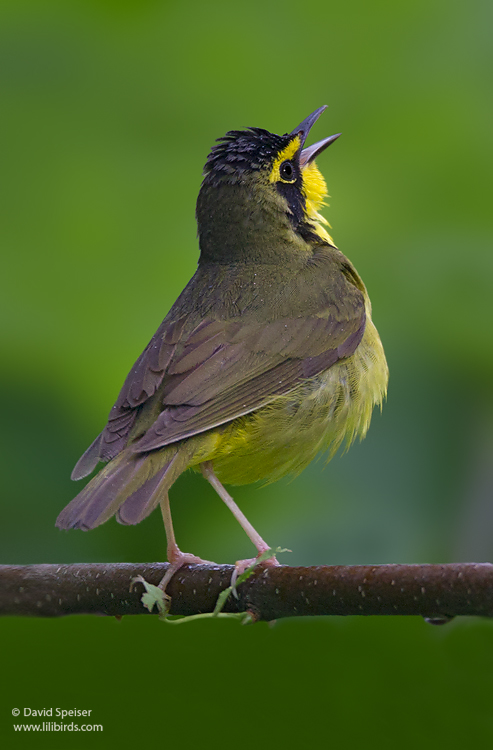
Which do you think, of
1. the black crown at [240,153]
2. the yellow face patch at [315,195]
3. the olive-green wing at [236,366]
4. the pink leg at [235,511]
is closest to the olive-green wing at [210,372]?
the olive-green wing at [236,366]

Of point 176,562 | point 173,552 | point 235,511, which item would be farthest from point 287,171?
point 176,562

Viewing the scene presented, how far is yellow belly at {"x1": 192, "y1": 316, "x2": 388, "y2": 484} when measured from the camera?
3.57 m

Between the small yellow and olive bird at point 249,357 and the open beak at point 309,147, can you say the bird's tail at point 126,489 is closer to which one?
the small yellow and olive bird at point 249,357

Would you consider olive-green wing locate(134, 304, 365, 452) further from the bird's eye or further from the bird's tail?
the bird's eye

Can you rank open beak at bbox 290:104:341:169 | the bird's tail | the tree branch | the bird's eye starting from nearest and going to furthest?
the tree branch
the bird's tail
the bird's eye
open beak at bbox 290:104:341:169

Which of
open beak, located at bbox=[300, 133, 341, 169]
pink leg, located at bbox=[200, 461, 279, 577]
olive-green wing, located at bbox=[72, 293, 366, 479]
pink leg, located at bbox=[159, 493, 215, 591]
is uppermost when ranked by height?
open beak, located at bbox=[300, 133, 341, 169]

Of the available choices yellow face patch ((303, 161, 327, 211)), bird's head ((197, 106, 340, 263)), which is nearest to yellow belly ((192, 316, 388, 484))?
Result: bird's head ((197, 106, 340, 263))

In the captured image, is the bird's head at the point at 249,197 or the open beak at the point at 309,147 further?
the open beak at the point at 309,147

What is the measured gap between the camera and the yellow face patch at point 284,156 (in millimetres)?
4223

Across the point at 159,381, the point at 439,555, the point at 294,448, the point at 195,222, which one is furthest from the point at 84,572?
the point at 195,222

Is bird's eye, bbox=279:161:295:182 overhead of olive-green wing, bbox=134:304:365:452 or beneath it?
overhead

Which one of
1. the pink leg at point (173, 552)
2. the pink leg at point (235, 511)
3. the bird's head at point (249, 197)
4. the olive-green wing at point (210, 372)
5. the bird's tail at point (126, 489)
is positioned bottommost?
the pink leg at point (173, 552)

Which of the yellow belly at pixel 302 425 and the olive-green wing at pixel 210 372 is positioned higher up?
the olive-green wing at pixel 210 372

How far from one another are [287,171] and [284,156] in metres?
0.08
